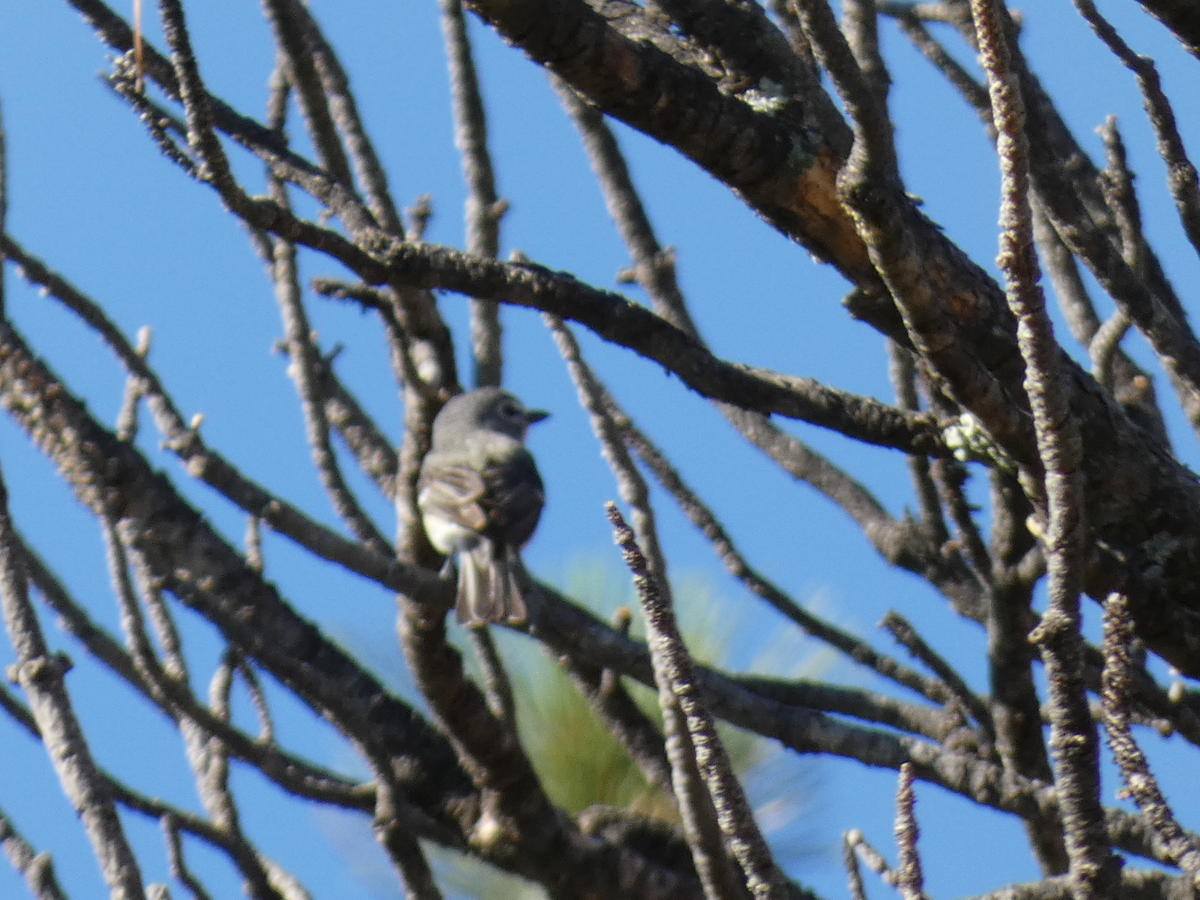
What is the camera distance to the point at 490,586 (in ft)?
13.7

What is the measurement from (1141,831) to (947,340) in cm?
111

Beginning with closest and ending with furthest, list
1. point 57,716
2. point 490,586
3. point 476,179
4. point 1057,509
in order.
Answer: point 1057,509, point 57,716, point 476,179, point 490,586

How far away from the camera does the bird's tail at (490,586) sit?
3627mm

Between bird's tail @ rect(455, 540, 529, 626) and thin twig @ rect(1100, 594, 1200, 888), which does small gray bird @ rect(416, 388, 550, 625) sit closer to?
bird's tail @ rect(455, 540, 529, 626)

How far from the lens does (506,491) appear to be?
5.59m

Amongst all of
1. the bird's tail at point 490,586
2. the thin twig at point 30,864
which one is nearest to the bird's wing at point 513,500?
the bird's tail at point 490,586

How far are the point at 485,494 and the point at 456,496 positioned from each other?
135mm

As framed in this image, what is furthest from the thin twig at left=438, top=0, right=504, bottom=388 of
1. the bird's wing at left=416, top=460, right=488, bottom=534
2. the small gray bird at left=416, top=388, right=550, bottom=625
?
the bird's wing at left=416, top=460, right=488, bottom=534

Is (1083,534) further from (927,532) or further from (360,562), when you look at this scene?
(927,532)

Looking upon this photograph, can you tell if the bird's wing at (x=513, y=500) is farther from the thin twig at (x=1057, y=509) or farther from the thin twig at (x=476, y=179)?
the thin twig at (x=1057, y=509)

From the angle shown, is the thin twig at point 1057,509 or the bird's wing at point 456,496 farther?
the bird's wing at point 456,496

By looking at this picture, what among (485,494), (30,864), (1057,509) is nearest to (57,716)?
(30,864)

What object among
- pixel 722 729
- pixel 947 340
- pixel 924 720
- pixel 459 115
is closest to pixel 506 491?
pixel 722 729

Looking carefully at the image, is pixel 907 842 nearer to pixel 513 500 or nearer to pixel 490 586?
pixel 490 586
